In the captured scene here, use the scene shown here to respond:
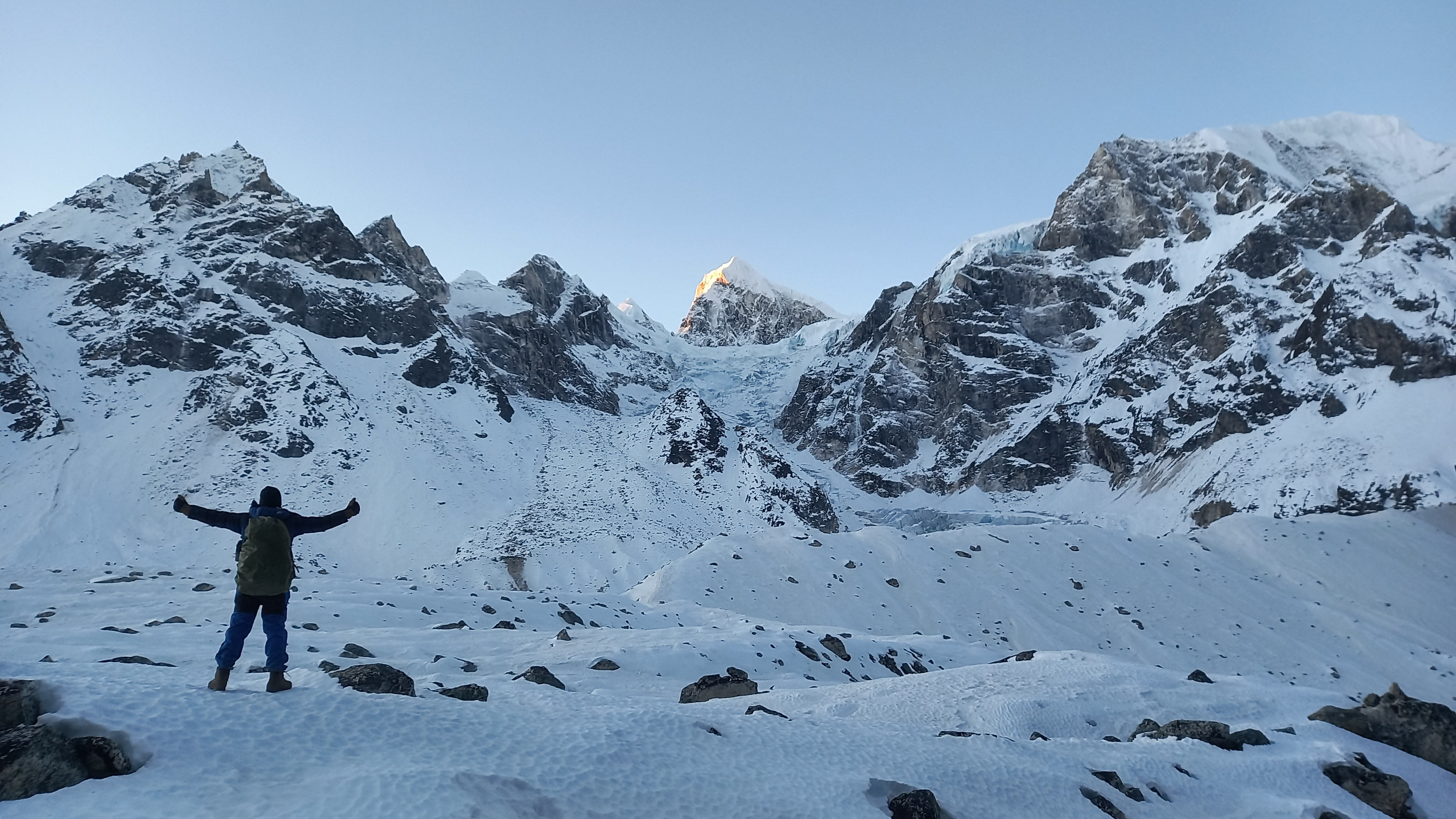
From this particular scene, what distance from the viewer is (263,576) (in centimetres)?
723

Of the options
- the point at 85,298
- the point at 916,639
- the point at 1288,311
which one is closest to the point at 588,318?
the point at 85,298

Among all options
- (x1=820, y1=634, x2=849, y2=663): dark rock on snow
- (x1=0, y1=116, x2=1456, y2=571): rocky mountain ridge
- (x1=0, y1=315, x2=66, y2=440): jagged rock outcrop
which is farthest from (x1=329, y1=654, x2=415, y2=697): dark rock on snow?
(x1=0, y1=315, x2=66, y2=440): jagged rock outcrop

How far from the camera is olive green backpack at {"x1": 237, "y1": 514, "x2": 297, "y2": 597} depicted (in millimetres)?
7176

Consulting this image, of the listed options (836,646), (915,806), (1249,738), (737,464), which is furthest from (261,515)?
(737,464)

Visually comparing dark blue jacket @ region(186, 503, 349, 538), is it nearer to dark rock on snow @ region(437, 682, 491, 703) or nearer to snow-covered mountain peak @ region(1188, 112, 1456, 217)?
dark rock on snow @ region(437, 682, 491, 703)

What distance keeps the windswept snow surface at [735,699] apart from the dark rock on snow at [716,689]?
13.5 inches

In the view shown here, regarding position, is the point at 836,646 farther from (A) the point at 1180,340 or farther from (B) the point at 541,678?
(A) the point at 1180,340

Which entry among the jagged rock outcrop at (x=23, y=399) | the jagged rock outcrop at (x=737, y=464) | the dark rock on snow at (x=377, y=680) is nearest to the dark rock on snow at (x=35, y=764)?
the dark rock on snow at (x=377, y=680)

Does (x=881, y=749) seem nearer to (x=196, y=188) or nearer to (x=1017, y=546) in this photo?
(x=1017, y=546)

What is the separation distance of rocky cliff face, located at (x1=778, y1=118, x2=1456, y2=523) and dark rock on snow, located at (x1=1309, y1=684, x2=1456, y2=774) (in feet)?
206

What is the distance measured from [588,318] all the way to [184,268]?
64923 mm

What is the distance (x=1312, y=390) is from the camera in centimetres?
7931

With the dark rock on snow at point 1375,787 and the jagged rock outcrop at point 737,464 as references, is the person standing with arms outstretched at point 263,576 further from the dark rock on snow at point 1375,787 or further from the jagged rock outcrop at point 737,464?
the jagged rock outcrop at point 737,464

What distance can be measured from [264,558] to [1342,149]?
183m
